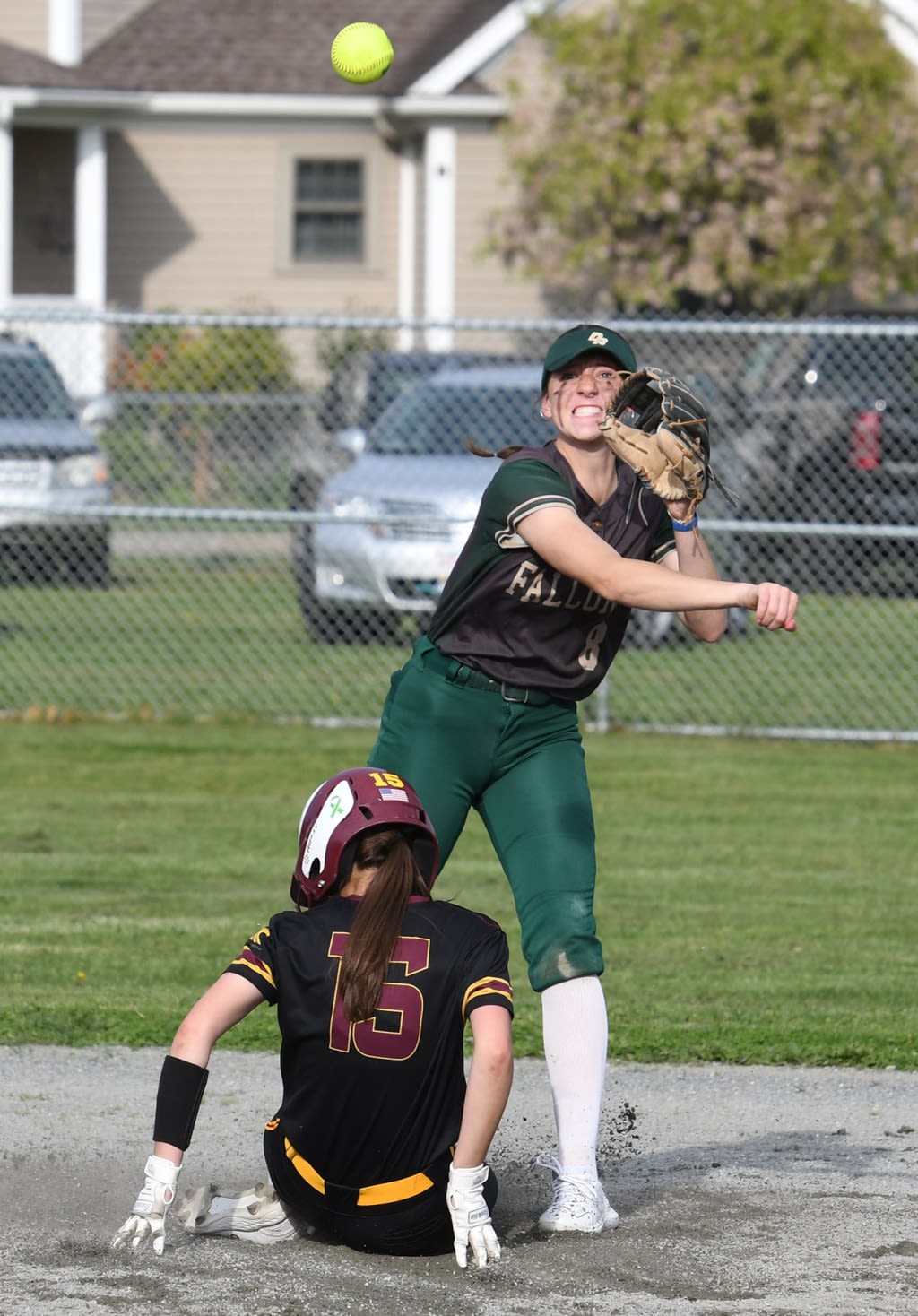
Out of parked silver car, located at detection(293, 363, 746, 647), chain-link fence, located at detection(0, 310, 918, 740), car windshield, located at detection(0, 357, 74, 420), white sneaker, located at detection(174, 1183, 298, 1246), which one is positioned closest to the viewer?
white sneaker, located at detection(174, 1183, 298, 1246)

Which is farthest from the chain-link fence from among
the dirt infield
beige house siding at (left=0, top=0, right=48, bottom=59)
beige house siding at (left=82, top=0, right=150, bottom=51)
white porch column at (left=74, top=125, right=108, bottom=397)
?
beige house siding at (left=82, top=0, right=150, bottom=51)

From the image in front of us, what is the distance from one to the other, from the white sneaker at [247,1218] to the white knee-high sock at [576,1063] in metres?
Result: 0.59

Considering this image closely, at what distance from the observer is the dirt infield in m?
3.92

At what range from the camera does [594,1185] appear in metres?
4.30

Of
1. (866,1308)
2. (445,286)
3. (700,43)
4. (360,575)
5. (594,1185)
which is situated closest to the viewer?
(866,1308)

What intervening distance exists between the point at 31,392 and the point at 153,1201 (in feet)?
32.7

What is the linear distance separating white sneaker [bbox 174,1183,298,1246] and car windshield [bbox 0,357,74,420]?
9171 mm

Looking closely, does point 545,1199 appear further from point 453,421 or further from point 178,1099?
point 453,421

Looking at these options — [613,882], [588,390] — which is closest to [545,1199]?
[588,390]

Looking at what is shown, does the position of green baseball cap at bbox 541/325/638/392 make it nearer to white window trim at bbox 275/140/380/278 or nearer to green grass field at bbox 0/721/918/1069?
green grass field at bbox 0/721/918/1069

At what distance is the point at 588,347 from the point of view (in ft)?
14.6

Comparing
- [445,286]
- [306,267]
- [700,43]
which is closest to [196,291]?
[306,267]

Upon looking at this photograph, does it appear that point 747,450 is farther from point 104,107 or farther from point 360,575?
point 104,107

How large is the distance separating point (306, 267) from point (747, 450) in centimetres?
1251
